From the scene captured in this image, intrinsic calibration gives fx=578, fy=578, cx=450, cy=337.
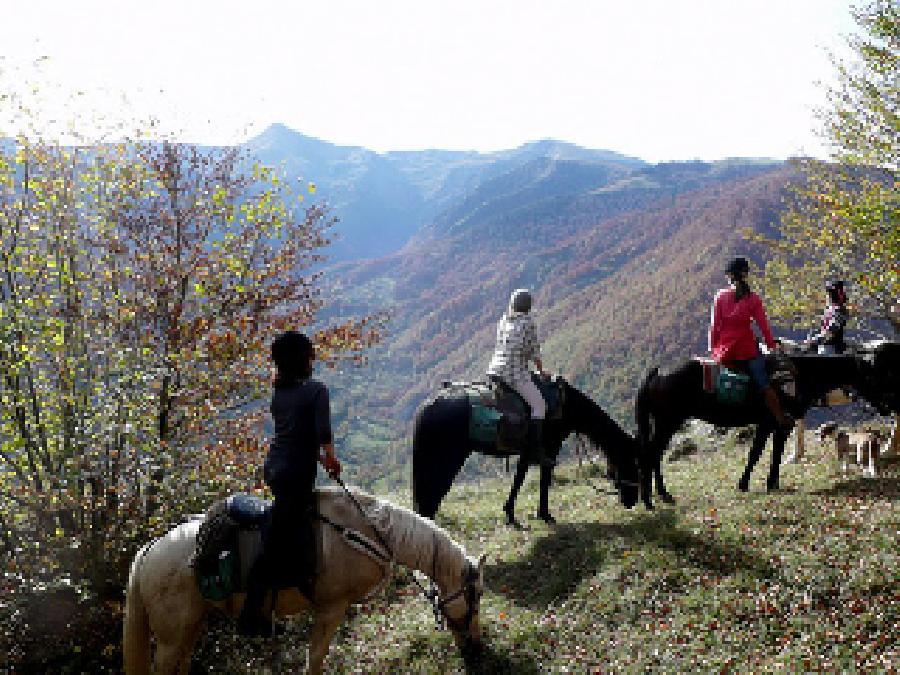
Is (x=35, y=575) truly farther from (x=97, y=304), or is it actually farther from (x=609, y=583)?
(x=609, y=583)

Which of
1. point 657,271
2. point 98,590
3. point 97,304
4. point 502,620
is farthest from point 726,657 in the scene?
point 657,271

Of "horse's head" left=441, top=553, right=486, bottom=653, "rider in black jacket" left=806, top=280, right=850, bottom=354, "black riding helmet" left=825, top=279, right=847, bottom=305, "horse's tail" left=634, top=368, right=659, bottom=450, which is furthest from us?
"black riding helmet" left=825, top=279, right=847, bottom=305

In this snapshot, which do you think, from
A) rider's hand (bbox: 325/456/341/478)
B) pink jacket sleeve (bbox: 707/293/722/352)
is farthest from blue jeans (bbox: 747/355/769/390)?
rider's hand (bbox: 325/456/341/478)

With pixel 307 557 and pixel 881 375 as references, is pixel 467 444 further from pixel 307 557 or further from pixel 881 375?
pixel 881 375

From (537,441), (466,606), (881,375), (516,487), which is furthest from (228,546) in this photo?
(881,375)

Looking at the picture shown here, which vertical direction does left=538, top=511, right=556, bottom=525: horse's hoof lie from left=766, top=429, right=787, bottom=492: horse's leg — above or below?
below

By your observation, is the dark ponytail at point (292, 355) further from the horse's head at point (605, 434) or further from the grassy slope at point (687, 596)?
the horse's head at point (605, 434)

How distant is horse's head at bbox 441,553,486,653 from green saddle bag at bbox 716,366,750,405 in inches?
241

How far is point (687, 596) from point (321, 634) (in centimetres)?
460

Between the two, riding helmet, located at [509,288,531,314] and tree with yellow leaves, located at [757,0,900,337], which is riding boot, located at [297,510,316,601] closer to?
riding helmet, located at [509,288,531,314]

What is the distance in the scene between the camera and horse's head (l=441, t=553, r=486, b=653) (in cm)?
686

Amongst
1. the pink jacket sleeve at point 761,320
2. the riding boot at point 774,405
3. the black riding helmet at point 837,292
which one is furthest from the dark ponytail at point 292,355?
the black riding helmet at point 837,292

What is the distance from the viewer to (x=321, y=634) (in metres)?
6.39

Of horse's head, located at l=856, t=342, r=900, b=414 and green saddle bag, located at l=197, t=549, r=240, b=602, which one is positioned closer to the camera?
green saddle bag, located at l=197, t=549, r=240, b=602
